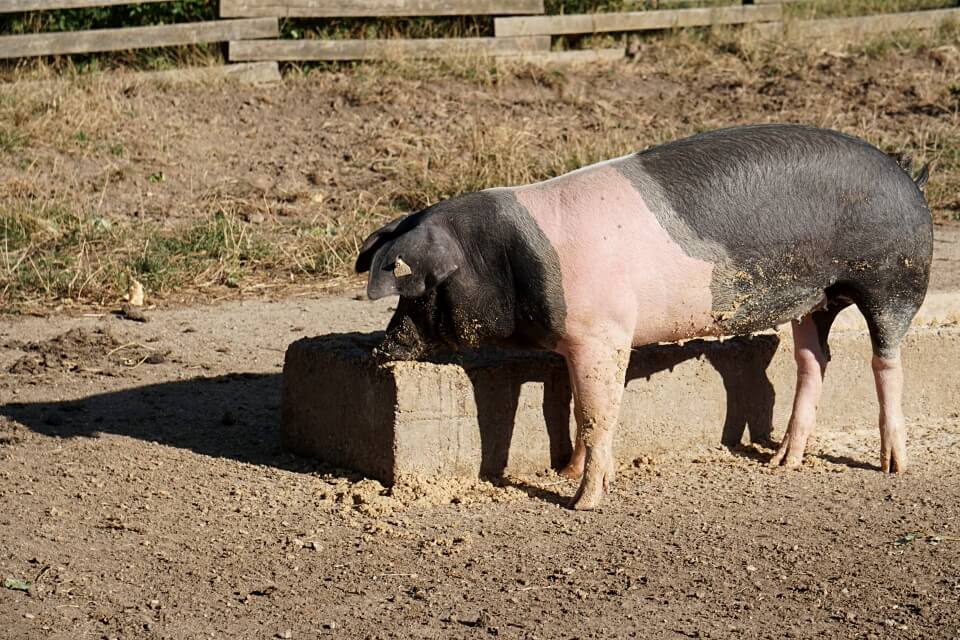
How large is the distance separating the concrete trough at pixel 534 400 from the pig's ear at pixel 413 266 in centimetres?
39

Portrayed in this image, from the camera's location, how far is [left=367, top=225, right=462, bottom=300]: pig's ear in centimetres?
470

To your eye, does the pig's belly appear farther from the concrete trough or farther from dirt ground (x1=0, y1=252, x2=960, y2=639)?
dirt ground (x1=0, y1=252, x2=960, y2=639)

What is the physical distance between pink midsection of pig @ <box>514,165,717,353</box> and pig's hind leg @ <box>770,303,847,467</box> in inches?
30.4

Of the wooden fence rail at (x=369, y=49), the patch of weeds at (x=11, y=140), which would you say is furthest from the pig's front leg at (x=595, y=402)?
the wooden fence rail at (x=369, y=49)

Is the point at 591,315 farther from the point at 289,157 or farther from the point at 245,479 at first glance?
the point at 289,157

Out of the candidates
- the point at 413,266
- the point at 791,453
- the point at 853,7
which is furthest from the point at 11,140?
the point at 853,7

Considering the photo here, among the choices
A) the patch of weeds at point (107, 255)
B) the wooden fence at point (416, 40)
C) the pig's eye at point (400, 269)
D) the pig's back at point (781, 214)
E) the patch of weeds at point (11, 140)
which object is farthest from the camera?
the wooden fence at point (416, 40)

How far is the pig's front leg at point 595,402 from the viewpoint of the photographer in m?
4.78

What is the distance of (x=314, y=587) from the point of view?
14.0 feet

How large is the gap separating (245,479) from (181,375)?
147 centimetres

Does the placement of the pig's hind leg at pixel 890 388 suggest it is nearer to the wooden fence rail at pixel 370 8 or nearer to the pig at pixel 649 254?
the pig at pixel 649 254

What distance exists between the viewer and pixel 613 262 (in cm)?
472

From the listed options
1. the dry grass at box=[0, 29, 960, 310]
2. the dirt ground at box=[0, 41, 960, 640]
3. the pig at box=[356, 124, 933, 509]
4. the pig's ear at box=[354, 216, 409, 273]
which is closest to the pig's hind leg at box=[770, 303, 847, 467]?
the dirt ground at box=[0, 41, 960, 640]

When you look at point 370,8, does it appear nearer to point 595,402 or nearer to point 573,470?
point 573,470
